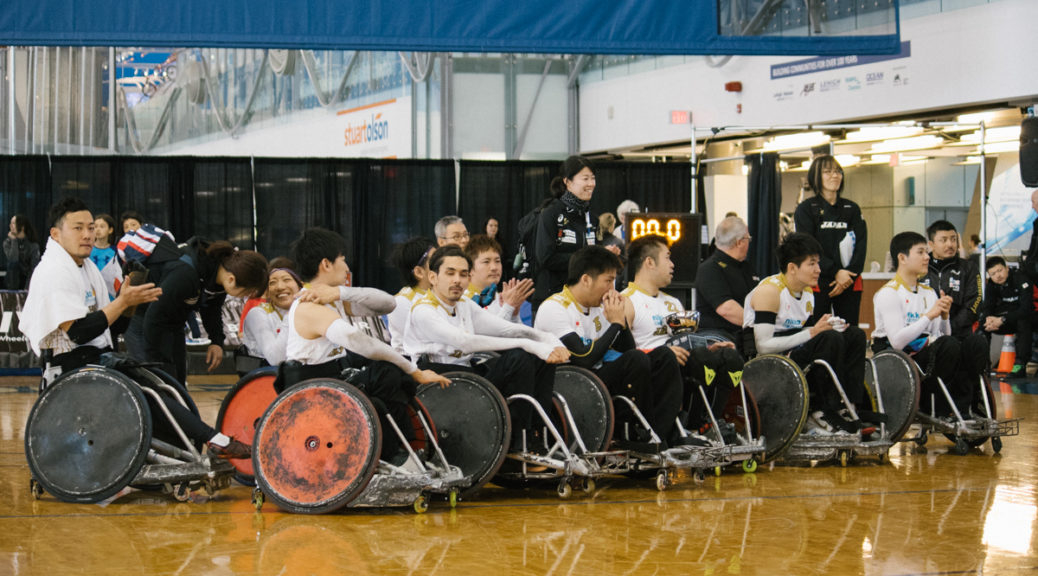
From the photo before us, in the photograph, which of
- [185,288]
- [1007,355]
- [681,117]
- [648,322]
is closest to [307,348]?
[185,288]

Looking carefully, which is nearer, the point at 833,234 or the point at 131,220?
the point at 833,234

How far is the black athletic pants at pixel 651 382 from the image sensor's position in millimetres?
5301

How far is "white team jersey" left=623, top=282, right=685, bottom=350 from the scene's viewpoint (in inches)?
231

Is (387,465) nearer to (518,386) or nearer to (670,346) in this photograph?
(518,386)

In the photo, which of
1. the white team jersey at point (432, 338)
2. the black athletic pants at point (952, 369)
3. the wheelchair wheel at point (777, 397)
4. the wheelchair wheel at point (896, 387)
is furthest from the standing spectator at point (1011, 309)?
the white team jersey at point (432, 338)

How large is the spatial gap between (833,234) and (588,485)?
2707mm

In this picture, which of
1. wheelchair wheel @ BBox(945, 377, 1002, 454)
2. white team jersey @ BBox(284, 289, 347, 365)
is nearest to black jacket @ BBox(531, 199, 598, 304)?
white team jersey @ BBox(284, 289, 347, 365)

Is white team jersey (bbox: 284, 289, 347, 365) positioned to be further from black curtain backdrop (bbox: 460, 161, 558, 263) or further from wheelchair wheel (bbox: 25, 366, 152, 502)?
black curtain backdrop (bbox: 460, 161, 558, 263)

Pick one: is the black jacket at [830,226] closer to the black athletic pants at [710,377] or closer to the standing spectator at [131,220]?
the black athletic pants at [710,377]

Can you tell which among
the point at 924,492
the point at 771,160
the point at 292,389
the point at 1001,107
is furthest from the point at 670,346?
the point at 1001,107

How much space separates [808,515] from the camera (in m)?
4.63

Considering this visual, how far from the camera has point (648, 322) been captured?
231 inches

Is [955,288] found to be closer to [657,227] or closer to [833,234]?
[833,234]

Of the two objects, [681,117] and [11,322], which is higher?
[681,117]
